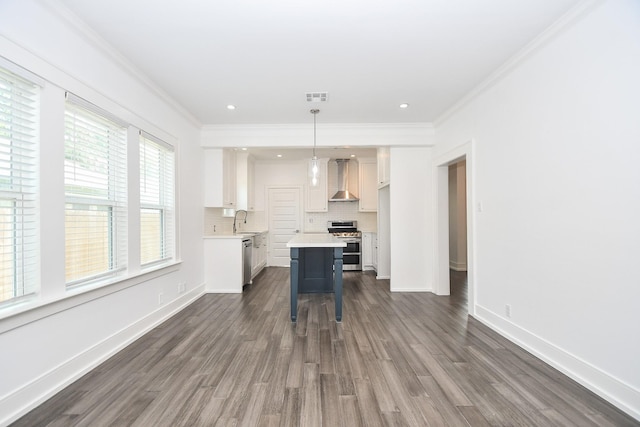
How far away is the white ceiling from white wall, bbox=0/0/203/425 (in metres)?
0.24

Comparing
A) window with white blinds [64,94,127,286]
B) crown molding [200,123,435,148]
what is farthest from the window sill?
crown molding [200,123,435,148]

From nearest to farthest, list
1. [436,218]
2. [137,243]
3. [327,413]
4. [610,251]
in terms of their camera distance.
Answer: [327,413] < [610,251] < [137,243] < [436,218]

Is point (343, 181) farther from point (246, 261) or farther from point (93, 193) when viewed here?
point (93, 193)

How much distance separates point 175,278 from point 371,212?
465 centimetres

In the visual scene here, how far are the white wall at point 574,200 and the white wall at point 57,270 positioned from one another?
12.1ft

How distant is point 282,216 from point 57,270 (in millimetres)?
5244

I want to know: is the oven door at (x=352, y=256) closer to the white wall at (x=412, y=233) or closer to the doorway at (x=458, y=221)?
the white wall at (x=412, y=233)

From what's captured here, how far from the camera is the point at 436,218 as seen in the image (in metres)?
4.50

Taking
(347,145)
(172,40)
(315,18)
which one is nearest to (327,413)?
(315,18)

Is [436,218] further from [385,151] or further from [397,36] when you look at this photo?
[397,36]

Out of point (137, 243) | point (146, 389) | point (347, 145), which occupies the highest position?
point (347, 145)

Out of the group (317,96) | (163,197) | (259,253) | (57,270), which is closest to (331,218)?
(259,253)

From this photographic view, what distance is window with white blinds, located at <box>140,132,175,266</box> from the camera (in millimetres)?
3143

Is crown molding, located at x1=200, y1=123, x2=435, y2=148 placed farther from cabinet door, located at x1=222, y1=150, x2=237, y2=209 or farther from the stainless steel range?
the stainless steel range
